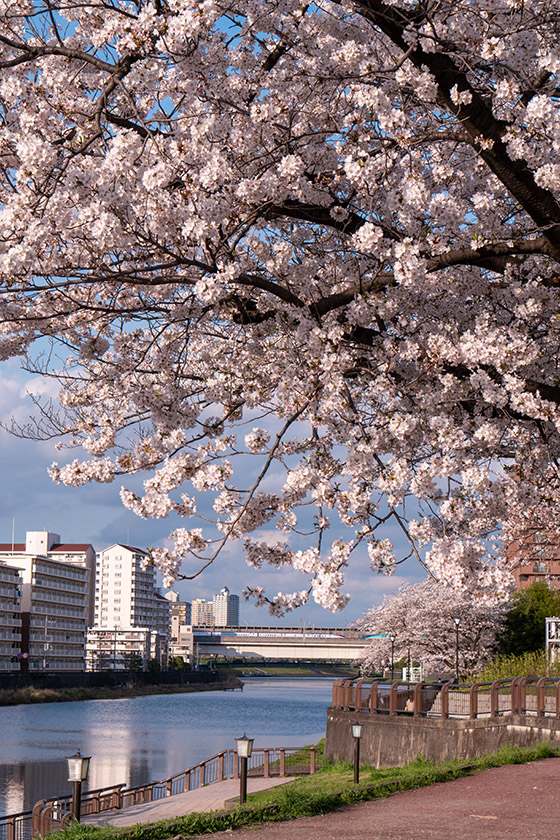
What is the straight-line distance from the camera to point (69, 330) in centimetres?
908

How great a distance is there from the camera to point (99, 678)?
110 meters

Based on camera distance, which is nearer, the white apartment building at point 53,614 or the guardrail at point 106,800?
the guardrail at point 106,800

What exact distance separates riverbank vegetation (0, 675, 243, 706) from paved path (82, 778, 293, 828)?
6431cm

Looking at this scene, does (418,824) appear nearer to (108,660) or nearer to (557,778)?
(557,778)

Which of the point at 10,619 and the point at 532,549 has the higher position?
the point at 532,549

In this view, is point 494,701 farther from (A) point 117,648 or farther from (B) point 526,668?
(A) point 117,648

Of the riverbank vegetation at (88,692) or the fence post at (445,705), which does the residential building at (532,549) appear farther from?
the riverbank vegetation at (88,692)

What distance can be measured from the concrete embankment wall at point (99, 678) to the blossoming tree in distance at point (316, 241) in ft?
280

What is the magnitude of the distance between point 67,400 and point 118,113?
295 centimetres

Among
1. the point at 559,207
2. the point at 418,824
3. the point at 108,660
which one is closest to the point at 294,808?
the point at 418,824

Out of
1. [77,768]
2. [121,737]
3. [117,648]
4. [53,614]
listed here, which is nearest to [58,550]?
[117,648]

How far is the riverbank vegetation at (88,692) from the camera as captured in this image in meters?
87.0

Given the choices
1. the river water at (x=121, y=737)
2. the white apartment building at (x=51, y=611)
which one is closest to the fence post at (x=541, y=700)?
the river water at (x=121, y=737)

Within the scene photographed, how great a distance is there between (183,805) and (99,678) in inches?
3613
